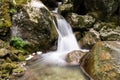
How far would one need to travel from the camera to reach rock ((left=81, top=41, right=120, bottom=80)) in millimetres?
7578

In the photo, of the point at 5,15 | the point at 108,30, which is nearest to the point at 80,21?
the point at 108,30

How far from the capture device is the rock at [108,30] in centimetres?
1201

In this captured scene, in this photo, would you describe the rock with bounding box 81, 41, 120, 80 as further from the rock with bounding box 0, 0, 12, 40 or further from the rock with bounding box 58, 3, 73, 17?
the rock with bounding box 58, 3, 73, 17

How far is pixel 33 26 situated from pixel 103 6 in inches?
188

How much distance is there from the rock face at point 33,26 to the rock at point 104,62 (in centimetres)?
274

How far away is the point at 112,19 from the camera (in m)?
13.6

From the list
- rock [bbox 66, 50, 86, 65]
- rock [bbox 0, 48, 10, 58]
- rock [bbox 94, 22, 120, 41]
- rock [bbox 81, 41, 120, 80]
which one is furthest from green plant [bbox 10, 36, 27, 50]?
rock [bbox 94, 22, 120, 41]

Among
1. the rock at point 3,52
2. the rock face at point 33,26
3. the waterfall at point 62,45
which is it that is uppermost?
the rock face at point 33,26

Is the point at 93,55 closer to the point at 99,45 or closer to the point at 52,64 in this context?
the point at 99,45

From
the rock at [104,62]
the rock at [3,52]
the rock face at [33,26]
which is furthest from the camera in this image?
the rock face at [33,26]

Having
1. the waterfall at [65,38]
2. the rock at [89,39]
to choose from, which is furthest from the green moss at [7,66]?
the rock at [89,39]

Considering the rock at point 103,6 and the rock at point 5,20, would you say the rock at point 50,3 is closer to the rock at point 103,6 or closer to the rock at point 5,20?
the rock at point 103,6

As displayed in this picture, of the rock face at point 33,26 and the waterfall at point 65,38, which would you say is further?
the waterfall at point 65,38

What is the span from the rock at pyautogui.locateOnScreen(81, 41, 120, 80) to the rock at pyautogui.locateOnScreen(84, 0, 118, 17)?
189 inches
